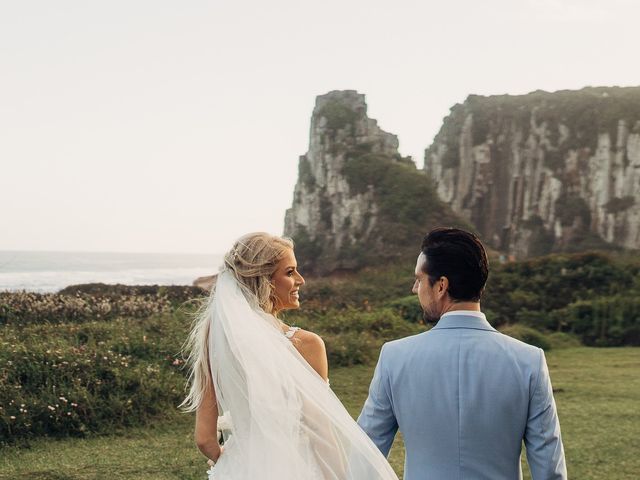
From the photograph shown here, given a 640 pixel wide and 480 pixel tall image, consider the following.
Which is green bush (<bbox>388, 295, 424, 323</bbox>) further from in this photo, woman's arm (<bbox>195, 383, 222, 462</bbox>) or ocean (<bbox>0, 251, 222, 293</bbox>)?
woman's arm (<bbox>195, 383, 222, 462</bbox>)

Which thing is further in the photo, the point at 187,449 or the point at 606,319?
the point at 606,319

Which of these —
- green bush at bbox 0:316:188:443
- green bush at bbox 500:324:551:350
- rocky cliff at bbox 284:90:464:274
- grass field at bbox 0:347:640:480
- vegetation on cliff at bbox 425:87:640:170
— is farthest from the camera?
vegetation on cliff at bbox 425:87:640:170

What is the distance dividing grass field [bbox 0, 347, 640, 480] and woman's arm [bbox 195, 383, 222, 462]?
13.3 ft

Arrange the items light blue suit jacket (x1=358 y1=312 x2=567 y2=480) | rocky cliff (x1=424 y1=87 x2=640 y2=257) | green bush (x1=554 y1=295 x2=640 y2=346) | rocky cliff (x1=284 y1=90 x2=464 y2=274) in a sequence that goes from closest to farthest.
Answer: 1. light blue suit jacket (x1=358 y1=312 x2=567 y2=480)
2. green bush (x1=554 y1=295 x2=640 y2=346)
3. rocky cliff (x1=284 y1=90 x2=464 y2=274)
4. rocky cliff (x1=424 y1=87 x2=640 y2=257)

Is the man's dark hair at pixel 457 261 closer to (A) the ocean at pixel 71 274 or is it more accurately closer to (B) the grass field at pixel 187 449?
(B) the grass field at pixel 187 449

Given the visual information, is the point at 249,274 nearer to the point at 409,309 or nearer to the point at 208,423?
the point at 208,423

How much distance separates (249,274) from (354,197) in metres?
43.8

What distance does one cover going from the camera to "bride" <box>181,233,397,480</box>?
3443 millimetres

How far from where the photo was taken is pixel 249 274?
352 cm

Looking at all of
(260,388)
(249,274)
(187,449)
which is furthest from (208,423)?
(187,449)

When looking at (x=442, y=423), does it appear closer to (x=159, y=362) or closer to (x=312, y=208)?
(x=159, y=362)

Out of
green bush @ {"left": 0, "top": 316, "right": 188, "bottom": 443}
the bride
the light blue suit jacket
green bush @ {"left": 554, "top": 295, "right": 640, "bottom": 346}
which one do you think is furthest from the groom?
green bush @ {"left": 554, "top": 295, "right": 640, "bottom": 346}

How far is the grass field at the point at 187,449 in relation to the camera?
759 cm

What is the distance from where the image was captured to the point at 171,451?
27.3ft
